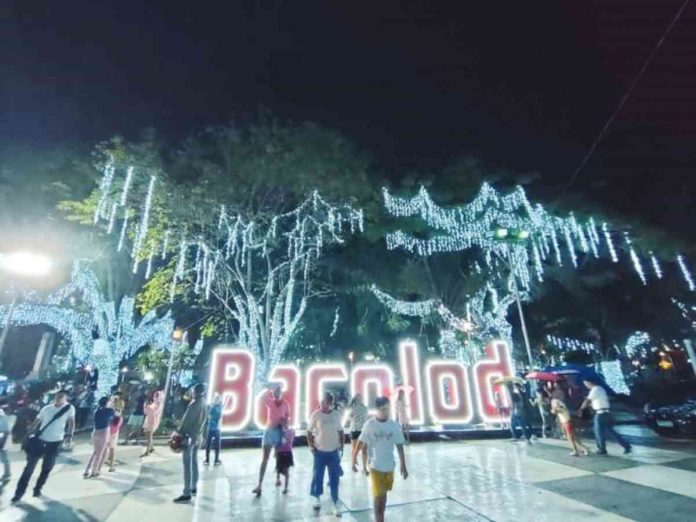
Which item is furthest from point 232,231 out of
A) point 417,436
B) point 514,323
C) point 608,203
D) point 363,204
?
point 514,323

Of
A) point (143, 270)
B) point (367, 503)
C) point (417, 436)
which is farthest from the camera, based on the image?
point (143, 270)

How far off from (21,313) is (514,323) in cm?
3630

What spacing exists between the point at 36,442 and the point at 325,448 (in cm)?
585

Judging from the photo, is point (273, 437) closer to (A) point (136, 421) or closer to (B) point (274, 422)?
(B) point (274, 422)

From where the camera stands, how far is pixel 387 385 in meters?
14.3

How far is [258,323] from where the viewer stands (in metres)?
17.1

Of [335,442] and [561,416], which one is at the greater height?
[561,416]

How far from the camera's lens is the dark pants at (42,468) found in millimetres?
6977

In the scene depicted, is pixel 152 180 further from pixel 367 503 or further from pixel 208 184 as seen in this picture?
pixel 367 503

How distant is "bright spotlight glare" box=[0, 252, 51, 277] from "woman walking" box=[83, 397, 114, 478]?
4052mm

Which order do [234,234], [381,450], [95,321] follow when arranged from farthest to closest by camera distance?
[95,321]
[234,234]
[381,450]

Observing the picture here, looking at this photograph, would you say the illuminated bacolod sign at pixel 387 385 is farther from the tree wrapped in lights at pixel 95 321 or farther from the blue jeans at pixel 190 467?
the tree wrapped in lights at pixel 95 321

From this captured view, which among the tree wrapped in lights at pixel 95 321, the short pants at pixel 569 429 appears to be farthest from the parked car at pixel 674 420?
the tree wrapped in lights at pixel 95 321

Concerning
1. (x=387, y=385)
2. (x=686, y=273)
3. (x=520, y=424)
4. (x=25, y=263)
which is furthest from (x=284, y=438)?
(x=686, y=273)
